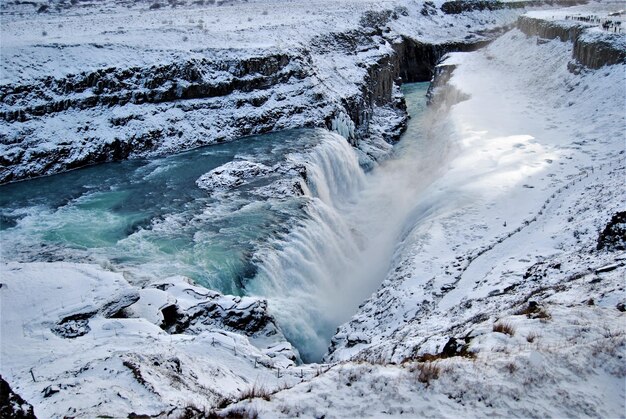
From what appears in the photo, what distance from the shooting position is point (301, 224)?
19.3 meters

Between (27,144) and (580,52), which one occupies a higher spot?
(580,52)

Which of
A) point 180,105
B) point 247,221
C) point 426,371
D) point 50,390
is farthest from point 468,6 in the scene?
point 50,390

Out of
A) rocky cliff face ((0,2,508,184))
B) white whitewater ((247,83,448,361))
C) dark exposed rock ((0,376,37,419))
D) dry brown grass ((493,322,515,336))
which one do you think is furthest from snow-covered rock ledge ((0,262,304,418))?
rocky cliff face ((0,2,508,184))

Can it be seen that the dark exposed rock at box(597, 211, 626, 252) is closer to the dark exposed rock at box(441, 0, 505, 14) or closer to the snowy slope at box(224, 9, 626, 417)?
the snowy slope at box(224, 9, 626, 417)

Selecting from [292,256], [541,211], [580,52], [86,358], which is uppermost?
[580,52]

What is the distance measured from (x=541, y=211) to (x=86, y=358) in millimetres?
16536

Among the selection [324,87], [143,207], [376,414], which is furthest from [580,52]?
[376,414]

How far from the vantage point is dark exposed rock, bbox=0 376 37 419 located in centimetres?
608

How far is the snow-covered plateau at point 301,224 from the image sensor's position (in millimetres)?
7168

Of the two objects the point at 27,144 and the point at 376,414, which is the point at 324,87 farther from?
the point at 376,414

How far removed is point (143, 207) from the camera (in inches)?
818

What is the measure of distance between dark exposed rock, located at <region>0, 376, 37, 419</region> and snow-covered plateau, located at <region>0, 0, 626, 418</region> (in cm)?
4

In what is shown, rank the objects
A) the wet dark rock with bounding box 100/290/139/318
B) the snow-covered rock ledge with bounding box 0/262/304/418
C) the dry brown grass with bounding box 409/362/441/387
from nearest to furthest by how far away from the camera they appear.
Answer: the dry brown grass with bounding box 409/362/441/387 → the snow-covered rock ledge with bounding box 0/262/304/418 → the wet dark rock with bounding box 100/290/139/318

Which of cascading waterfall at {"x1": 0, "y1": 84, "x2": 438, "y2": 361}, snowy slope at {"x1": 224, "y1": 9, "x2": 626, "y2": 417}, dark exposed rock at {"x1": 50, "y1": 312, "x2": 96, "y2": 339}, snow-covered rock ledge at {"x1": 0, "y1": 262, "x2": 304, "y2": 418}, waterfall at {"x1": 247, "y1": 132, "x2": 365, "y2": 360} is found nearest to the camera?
snowy slope at {"x1": 224, "y1": 9, "x2": 626, "y2": 417}
